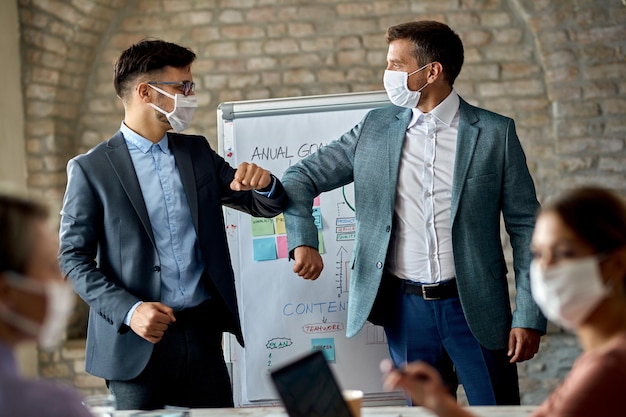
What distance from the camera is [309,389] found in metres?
1.76

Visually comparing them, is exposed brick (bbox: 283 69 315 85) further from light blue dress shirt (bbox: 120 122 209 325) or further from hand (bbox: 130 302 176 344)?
hand (bbox: 130 302 176 344)

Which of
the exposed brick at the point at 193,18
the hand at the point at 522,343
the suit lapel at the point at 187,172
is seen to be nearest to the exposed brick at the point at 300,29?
the exposed brick at the point at 193,18

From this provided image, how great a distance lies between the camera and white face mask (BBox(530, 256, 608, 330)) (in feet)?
5.06

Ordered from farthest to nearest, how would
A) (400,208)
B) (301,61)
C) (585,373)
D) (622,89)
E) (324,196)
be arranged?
(301,61), (622,89), (324,196), (400,208), (585,373)

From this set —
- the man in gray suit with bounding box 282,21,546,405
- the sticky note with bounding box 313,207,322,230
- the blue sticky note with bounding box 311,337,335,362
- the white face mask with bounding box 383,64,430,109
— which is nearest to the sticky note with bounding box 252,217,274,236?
the sticky note with bounding box 313,207,322,230

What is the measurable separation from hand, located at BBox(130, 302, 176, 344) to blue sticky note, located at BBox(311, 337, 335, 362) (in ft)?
3.95

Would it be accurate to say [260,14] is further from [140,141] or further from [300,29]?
[140,141]

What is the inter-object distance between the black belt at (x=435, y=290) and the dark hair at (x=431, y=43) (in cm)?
73

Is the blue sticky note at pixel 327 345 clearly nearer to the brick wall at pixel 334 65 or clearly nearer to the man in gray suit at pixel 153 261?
the man in gray suit at pixel 153 261

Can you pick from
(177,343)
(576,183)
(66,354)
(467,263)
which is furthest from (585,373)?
(66,354)

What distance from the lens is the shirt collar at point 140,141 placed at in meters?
2.91

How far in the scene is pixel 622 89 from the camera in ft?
15.8

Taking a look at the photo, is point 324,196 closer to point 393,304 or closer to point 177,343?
point 393,304

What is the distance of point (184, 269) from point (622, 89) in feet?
10.1
